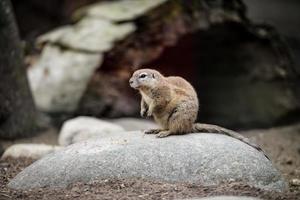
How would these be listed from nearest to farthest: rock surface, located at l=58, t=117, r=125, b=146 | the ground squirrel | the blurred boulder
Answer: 1. the ground squirrel
2. rock surface, located at l=58, t=117, r=125, b=146
3. the blurred boulder

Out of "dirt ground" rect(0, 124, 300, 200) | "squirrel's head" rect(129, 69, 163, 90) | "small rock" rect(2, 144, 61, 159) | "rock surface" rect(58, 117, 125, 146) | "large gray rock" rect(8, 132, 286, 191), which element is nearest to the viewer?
"dirt ground" rect(0, 124, 300, 200)

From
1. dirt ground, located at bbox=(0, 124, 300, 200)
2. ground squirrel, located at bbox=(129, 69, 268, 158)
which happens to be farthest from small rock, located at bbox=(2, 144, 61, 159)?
ground squirrel, located at bbox=(129, 69, 268, 158)

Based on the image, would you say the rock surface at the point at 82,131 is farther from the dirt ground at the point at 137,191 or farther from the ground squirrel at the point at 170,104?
the dirt ground at the point at 137,191

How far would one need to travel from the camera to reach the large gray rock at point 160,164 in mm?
6500

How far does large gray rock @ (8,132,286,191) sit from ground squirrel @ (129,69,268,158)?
0.90 feet

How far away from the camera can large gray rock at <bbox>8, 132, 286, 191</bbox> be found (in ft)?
21.3

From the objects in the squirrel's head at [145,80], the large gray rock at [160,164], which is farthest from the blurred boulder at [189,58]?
the large gray rock at [160,164]

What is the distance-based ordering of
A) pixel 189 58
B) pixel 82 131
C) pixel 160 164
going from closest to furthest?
1. pixel 160 164
2. pixel 82 131
3. pixel 189 58

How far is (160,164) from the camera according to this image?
655cm

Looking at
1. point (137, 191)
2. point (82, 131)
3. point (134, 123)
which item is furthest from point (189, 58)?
point (137, 191)

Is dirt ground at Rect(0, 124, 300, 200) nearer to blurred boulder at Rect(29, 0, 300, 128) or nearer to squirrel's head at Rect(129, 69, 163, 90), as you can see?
squirrel's head at Rect(129, 69, 163, 90)

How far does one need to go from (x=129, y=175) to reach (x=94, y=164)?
39 centimetres

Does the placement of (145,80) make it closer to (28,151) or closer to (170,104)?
(170,104)

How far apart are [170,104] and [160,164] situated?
2.92 feet
